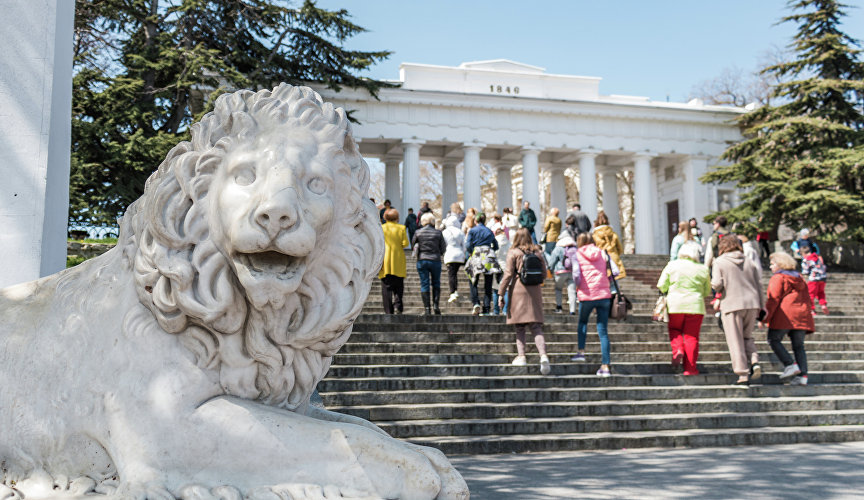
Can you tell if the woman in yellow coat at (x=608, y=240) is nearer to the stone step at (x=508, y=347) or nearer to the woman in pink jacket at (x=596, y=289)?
the stone step at (x=508, y=347)

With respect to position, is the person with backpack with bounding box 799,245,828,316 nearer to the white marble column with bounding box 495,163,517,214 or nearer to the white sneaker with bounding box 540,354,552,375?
the white sneaker with bounding box 540,354,552,375

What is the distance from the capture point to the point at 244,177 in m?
2.06

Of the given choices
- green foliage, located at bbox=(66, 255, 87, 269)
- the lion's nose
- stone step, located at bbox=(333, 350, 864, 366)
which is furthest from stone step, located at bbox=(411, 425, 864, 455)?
green foliage, located at bbox=(66, 255, 87, 269)

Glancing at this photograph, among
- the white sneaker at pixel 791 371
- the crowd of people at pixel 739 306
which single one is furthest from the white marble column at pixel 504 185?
the white sneaker at pixel 791 371

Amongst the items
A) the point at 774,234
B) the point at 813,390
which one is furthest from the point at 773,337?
the point at 774,234

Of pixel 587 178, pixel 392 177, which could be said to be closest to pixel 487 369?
pixel 587 178

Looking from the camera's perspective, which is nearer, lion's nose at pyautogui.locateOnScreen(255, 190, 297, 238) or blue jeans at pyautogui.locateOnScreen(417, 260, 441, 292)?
lion's nose at pyautogui.locateOnScreen(255, 190, 297, 238)

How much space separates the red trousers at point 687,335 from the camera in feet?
29.5

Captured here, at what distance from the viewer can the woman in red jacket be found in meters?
8.88

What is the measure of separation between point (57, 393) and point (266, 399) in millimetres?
647

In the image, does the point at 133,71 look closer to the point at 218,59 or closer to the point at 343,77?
the point at 218,59

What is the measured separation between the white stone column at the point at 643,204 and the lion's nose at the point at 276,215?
124ft

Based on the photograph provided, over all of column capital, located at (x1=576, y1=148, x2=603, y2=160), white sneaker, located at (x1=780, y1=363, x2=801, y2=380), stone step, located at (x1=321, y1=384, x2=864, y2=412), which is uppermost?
column capital, located at (x1=576, y1=148, x2=603, y2=160)

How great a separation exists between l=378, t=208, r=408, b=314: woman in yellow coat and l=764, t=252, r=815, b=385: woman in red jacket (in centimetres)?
516
